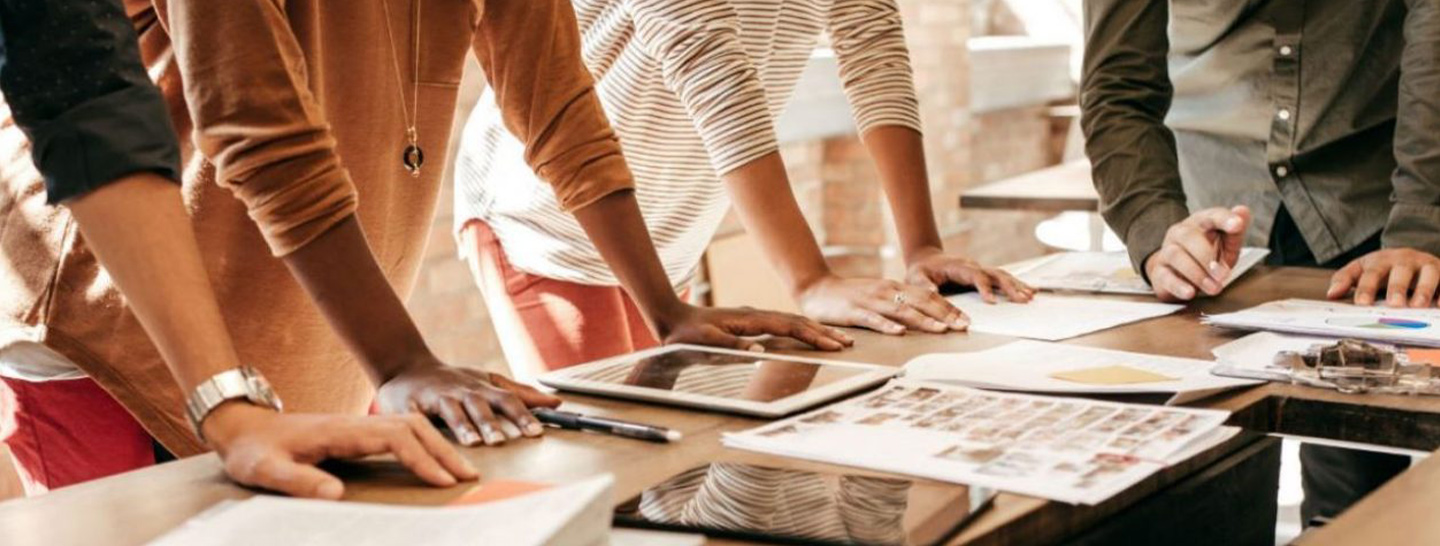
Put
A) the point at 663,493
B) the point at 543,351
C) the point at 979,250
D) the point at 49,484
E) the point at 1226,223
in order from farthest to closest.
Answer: the point at 979,250 → the point at 543,351 → the point at 1226,223 → the point at 49,484 → the point at 663,493

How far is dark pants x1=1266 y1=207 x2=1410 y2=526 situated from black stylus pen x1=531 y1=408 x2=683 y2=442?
47.8 inches

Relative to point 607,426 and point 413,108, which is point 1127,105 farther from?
point 607,426

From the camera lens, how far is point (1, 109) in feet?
5.39

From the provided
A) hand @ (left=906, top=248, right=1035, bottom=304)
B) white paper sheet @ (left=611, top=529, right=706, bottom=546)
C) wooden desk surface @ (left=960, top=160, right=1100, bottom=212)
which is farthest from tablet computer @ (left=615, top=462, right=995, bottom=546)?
wooden desk surface @ (left=960, top=160, right=1100, bottom=212)

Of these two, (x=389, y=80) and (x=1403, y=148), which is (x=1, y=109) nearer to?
(x=389, y=80)

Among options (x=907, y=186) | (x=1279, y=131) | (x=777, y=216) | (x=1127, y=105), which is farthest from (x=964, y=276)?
(x=1279, y=131)

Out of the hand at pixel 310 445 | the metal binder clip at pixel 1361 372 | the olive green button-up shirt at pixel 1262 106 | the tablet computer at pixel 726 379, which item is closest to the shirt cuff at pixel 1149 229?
the olive green button-up shirt at pixel 1262 106

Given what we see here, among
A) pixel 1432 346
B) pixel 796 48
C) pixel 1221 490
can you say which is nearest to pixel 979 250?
pixel 796 48

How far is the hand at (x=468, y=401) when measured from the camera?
1.27 metres

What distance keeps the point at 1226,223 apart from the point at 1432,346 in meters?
0.38

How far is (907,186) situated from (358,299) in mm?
985

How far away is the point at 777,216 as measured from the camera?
1925 millimetres

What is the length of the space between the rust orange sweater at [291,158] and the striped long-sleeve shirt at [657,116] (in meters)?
0.24

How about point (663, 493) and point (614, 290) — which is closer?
point (663, 493)
